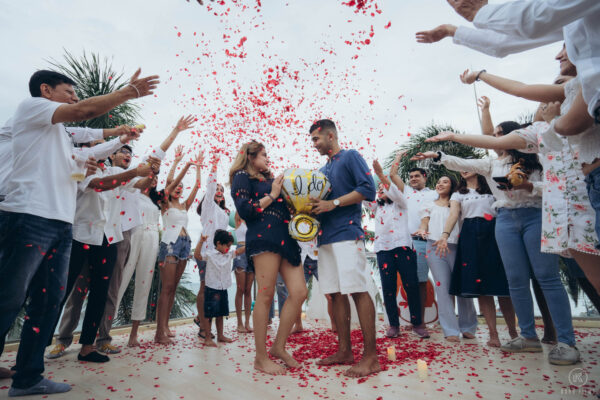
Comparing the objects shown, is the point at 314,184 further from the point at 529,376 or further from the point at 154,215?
the point at 154,215

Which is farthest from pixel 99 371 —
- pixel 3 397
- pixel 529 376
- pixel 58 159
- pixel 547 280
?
pixel 547 280

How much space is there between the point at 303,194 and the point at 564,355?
208 cm

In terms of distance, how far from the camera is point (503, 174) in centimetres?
269

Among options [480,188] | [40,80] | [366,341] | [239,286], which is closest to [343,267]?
[366,341]

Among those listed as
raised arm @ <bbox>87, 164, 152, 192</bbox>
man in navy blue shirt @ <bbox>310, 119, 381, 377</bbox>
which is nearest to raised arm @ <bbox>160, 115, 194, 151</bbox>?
raised arm @ <bbox>87, 164, 152, 192</bbox>

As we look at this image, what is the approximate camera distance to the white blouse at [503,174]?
8.61ft

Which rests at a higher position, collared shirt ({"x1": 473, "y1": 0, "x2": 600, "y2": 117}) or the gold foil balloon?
collared shirt ({"x1": 473, "y1": 0, "x2": 600, "y2": 117})

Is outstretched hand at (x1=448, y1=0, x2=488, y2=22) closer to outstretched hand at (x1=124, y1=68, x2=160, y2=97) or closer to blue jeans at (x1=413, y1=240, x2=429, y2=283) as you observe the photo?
outstretched hand at (x1=124, y1=68, x2=160, y2=97)

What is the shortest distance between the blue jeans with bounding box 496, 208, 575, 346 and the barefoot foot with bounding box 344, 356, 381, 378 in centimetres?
138

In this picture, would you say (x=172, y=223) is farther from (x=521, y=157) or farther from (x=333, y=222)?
(x=521, y=157)

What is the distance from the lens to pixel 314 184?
8.20 feet

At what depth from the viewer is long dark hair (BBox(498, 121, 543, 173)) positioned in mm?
2725

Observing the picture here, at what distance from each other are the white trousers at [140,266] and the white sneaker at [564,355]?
3.68m

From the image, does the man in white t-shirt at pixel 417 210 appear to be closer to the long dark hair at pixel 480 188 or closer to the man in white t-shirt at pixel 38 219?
the long dark hair at pixel 480 188
